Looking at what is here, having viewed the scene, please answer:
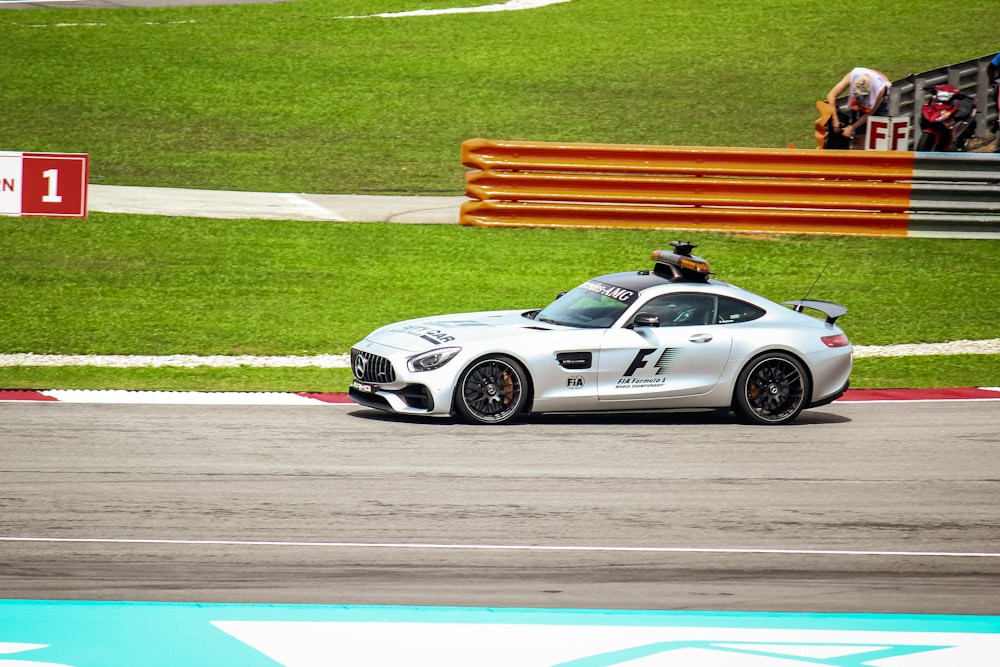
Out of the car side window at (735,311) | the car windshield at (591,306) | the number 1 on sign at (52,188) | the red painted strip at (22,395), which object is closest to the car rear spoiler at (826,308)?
the car side window at (735,311)

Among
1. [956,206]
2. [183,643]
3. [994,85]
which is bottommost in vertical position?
[183,643]

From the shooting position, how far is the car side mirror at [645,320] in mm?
11203

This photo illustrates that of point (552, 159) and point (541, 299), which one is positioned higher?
point (552, 159)

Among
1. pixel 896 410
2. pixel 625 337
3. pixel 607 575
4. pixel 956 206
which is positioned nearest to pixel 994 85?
pixel 956 206

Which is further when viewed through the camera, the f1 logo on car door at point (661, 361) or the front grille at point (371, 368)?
the f1 logo on car door at point (661, 361)

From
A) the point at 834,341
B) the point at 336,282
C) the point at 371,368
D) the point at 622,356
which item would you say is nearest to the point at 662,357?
the point at 622,356

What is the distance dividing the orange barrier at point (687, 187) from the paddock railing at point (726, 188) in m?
0.01

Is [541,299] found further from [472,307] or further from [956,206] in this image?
[956,206]

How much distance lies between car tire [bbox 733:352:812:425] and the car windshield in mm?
1199

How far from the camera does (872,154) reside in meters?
18.8

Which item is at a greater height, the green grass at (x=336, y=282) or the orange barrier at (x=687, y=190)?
the orange barrier at (x=687, y=190)

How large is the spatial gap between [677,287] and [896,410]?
95.0 inches

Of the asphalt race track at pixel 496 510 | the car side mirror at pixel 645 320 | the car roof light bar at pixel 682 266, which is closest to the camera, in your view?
the asphalt race track at pixel 496 510

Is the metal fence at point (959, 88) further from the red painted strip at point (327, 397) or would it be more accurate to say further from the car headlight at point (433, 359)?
the car headlight at point (433, 359)
